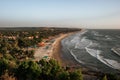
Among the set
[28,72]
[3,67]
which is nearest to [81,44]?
[3,67]

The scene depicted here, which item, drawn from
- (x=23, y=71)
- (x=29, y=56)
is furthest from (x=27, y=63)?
(x=29, y=56)

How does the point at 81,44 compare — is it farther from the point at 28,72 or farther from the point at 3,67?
the point at 28,72

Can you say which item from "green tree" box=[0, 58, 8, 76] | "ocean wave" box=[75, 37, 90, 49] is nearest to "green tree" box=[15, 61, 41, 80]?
"green tree" box=[0, 58, 8, 76]

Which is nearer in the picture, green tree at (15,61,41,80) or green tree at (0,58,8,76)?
green tree at (15,61,41,80)

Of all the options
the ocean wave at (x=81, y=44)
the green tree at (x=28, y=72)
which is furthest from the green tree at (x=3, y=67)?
the ocean wave at (x=81, y=44)

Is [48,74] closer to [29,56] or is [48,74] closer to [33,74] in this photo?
[33,74]

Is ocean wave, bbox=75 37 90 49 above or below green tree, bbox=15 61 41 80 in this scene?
below

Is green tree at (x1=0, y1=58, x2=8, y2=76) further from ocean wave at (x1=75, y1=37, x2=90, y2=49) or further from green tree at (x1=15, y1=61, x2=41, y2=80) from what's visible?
ocean wave at (x1=75, y1=37, x2=90, y2=49)

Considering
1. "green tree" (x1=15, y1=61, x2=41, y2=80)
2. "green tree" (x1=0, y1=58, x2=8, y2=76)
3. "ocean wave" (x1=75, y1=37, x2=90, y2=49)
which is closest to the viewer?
"green tree" (x1=15, y1=61, x2=41, y2=80)

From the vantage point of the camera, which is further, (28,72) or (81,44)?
(81,44)

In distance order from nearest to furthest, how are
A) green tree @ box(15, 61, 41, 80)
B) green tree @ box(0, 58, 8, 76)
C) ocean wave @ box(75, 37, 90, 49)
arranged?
green tree @ box(15, 61, 41, 80)
green tree @ box(0, 58, 8, 76)
ocean wave @ box(75, 37, 90, 49)

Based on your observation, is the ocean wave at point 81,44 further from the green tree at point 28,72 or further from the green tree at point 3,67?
the green tree at point 28,72

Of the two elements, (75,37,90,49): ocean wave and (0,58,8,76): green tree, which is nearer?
(0,58,8,76): green tree
